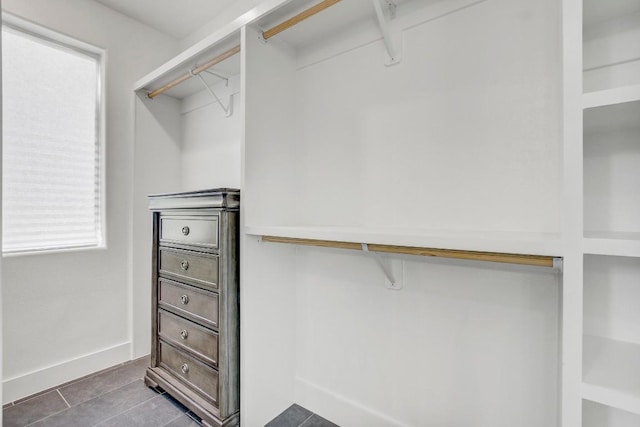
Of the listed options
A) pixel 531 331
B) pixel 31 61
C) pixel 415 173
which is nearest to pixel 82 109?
pixel 31 61

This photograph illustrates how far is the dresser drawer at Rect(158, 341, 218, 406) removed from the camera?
1.62 meters

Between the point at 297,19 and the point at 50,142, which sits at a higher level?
the point at 297,19

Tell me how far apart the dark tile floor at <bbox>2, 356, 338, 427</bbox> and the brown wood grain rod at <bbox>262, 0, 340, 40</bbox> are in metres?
1.92

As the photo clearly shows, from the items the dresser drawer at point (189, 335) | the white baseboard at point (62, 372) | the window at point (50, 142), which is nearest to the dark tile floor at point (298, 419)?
the dresser drawer at point (189, 335)

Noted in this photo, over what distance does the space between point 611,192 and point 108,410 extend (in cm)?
244

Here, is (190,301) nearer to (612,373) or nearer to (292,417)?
(292,417)

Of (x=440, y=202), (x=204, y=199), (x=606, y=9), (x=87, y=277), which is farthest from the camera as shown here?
(x=87, y=277)

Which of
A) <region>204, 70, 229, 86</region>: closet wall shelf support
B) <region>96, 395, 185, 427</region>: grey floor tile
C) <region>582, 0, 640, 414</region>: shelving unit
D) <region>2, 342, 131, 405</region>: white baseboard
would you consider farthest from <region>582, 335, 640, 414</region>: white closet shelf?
<region>2, 342, 131, 405</region>: white baseboard

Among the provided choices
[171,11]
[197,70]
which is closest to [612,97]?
[197,70]

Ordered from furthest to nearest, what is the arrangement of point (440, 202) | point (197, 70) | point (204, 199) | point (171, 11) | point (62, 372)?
point (171, 11)
point (62, 372)
point (197, 70)
point (204, 199)
point (440, 202)

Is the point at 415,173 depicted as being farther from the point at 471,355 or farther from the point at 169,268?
the point at 169,268

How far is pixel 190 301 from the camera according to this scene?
1.74 meters

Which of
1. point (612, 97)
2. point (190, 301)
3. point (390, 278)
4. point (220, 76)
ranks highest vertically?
point (220, 76)

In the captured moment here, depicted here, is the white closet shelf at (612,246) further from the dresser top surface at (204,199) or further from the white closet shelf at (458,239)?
the dresser top surface at (204,199)
